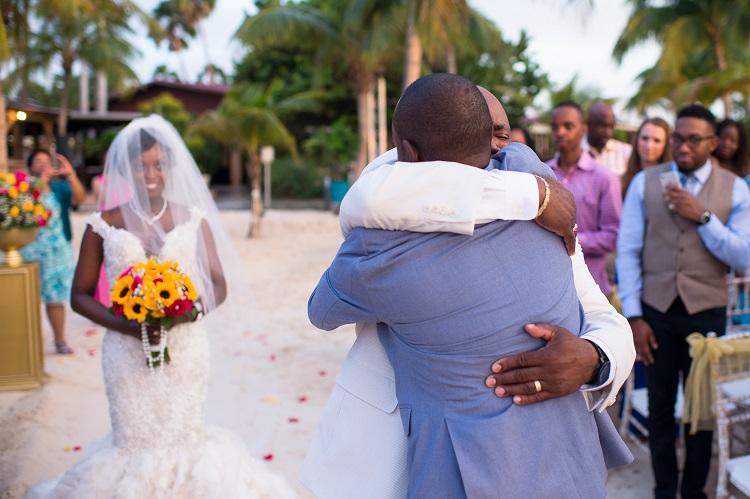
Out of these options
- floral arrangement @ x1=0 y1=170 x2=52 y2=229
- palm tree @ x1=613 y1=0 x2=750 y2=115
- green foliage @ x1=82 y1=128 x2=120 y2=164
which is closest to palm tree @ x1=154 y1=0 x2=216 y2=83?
green foliage @ x1=82 y1=128 x2=120 y2=164

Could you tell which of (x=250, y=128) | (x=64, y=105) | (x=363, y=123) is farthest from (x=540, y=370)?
(x=64, y=105)

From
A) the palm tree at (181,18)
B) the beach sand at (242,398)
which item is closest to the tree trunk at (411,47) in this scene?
the beach sand at (242,398)

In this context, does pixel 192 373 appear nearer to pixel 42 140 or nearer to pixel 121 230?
pixel 121 230

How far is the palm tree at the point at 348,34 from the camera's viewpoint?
1947cm

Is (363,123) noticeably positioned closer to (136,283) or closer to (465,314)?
(136,283)

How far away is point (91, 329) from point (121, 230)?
5.76 meters

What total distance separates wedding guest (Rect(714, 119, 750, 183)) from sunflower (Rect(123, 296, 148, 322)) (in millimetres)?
4946

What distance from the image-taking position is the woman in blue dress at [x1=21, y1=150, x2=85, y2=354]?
7.51 meters

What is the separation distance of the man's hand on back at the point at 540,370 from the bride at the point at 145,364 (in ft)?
7.77

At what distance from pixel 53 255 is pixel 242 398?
118 inches

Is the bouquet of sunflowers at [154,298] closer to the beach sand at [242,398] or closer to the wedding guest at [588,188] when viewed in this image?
the beach sand at [242,398]

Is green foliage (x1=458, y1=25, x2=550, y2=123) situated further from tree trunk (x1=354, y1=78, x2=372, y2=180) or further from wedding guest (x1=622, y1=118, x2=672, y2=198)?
wedding guest (x1=622, y1=118, x2=672, y2=198)

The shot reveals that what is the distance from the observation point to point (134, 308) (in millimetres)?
3369

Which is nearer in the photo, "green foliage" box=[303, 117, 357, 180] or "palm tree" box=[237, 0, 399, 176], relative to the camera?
"palm tree" box=[237, 0, 399, 176]
